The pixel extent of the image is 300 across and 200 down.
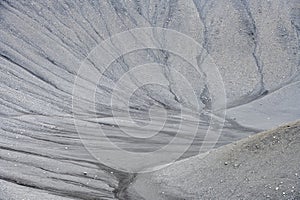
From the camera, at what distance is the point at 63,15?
35594 mm

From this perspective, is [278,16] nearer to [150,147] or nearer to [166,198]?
[150,147]

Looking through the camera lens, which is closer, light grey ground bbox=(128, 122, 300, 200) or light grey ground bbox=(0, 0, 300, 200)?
light grey ground bbox=(128, 122, 300, 200)

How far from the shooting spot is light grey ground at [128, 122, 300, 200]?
52.5 ft

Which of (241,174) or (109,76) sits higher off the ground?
(241,174)

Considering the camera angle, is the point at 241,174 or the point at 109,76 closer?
the point at 241,174

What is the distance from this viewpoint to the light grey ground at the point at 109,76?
65.1 ft

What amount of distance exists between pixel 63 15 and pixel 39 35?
2.89m

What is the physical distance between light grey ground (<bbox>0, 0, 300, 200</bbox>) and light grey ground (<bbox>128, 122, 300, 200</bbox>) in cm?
154

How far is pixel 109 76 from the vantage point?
107 ft

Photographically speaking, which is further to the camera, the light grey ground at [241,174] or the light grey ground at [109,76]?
the light grey ground at [109,76]

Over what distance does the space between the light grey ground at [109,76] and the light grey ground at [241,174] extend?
154cm

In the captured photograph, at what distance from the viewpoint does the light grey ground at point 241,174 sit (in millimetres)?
16016

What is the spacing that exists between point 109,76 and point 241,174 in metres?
16.8

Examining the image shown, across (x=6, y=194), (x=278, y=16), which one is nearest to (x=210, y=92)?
(x=278, y=16)
